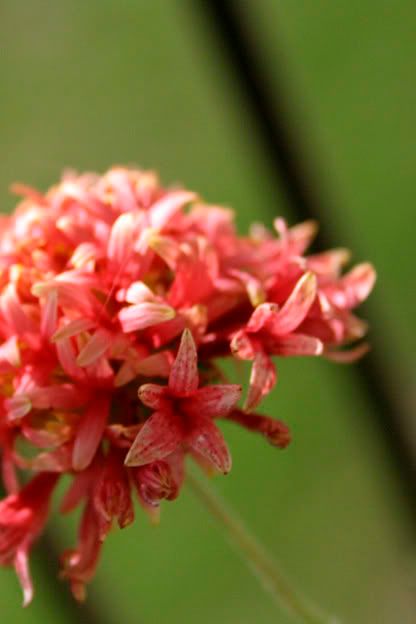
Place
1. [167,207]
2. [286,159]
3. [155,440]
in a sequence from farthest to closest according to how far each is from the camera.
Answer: [286,159], [167,207], [155,440]

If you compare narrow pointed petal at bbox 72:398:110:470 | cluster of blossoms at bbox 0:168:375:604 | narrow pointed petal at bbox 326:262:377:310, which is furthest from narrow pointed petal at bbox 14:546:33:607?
narrow pointed petal at bbox 326:262:377:310

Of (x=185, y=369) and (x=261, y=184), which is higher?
(x=185, y=369)


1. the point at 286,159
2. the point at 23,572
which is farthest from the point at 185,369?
the point at 286,159

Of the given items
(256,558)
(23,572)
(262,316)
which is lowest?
(256,558)

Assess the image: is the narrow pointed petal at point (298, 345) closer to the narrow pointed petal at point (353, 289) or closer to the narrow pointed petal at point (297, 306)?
the narrow pointed petal at point (297, 306)

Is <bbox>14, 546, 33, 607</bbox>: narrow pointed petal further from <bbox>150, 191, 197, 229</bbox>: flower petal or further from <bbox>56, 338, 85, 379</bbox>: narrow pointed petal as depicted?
<bbox>150, 191, 197, 229</bbox>: flower petal

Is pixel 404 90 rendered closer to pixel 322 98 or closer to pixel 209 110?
pixel 322 98

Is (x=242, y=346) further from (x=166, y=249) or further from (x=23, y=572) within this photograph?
(x=23, y=572)
